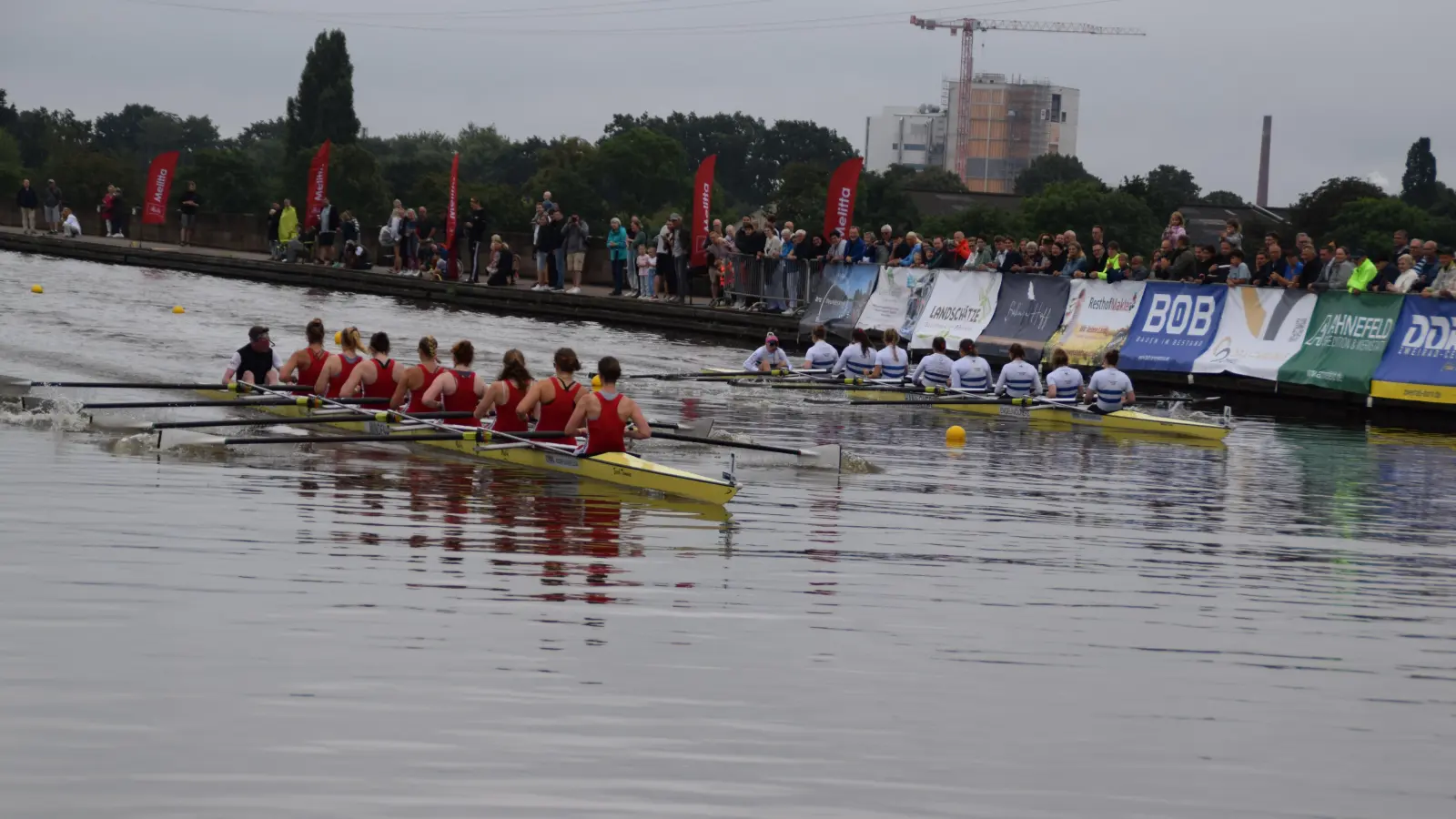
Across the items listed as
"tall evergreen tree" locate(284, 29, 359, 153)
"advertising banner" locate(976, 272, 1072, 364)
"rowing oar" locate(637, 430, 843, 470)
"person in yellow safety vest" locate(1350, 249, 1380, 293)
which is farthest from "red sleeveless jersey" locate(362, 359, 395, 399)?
"tall evergreen tree" locate(284, 29, 359, 153)

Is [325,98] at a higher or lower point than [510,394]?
higher

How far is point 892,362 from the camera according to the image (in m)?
23.0

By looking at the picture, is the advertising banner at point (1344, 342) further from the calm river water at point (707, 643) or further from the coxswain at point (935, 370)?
the calm river water at point (707, 643)

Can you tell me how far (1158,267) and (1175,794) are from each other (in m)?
19.0

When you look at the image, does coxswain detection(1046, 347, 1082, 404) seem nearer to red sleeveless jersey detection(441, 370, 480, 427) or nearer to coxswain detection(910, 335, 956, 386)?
coxswain detection(910, 335, 956, 386)

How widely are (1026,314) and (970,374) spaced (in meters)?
5.20

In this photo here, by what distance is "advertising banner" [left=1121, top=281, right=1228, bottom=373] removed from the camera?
77.8 feet

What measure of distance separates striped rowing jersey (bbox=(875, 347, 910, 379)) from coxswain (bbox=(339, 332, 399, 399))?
8201 mm

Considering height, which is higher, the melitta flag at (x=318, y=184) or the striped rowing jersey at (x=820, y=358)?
the melitta flag at (x=318, y=184)

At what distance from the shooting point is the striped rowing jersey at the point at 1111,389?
20.2 meters

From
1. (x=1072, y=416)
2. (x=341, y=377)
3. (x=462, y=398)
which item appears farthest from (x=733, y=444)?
(x=1072, y=416)

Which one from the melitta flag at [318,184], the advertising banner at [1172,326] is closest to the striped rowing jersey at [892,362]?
the advertising banner at [1172,326]

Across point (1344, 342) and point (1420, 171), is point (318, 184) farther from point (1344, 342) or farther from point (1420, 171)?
point (1420, 171)

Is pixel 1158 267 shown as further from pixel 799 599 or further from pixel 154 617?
pixel 154 617
